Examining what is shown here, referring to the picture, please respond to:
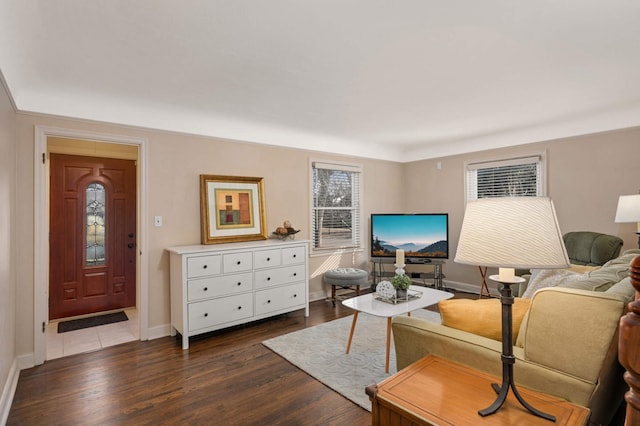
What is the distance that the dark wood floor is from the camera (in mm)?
2133

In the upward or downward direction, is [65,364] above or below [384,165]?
below

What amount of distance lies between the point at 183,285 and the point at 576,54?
3.68 metres

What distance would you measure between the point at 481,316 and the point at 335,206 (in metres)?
3.59

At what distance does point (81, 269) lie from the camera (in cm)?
416

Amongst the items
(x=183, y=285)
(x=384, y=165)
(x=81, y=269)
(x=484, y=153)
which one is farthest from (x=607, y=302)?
(x=81, y=269)

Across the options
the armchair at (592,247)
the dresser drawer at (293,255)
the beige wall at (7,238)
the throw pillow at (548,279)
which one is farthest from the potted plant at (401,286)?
the beige wall at (7,238)

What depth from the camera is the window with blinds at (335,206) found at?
16.1ft

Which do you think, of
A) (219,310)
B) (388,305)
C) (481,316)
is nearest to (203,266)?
(219,310)

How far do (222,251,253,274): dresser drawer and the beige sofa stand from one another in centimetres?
242

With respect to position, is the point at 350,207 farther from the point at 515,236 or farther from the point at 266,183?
the point at 515,236

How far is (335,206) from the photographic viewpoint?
5.16 meters

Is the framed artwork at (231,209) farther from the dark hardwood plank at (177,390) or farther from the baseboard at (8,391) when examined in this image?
the baseboard at (8,391)

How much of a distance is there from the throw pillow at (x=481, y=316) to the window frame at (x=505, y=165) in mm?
3390

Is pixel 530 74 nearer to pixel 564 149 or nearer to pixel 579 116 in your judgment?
pixel 579 116
